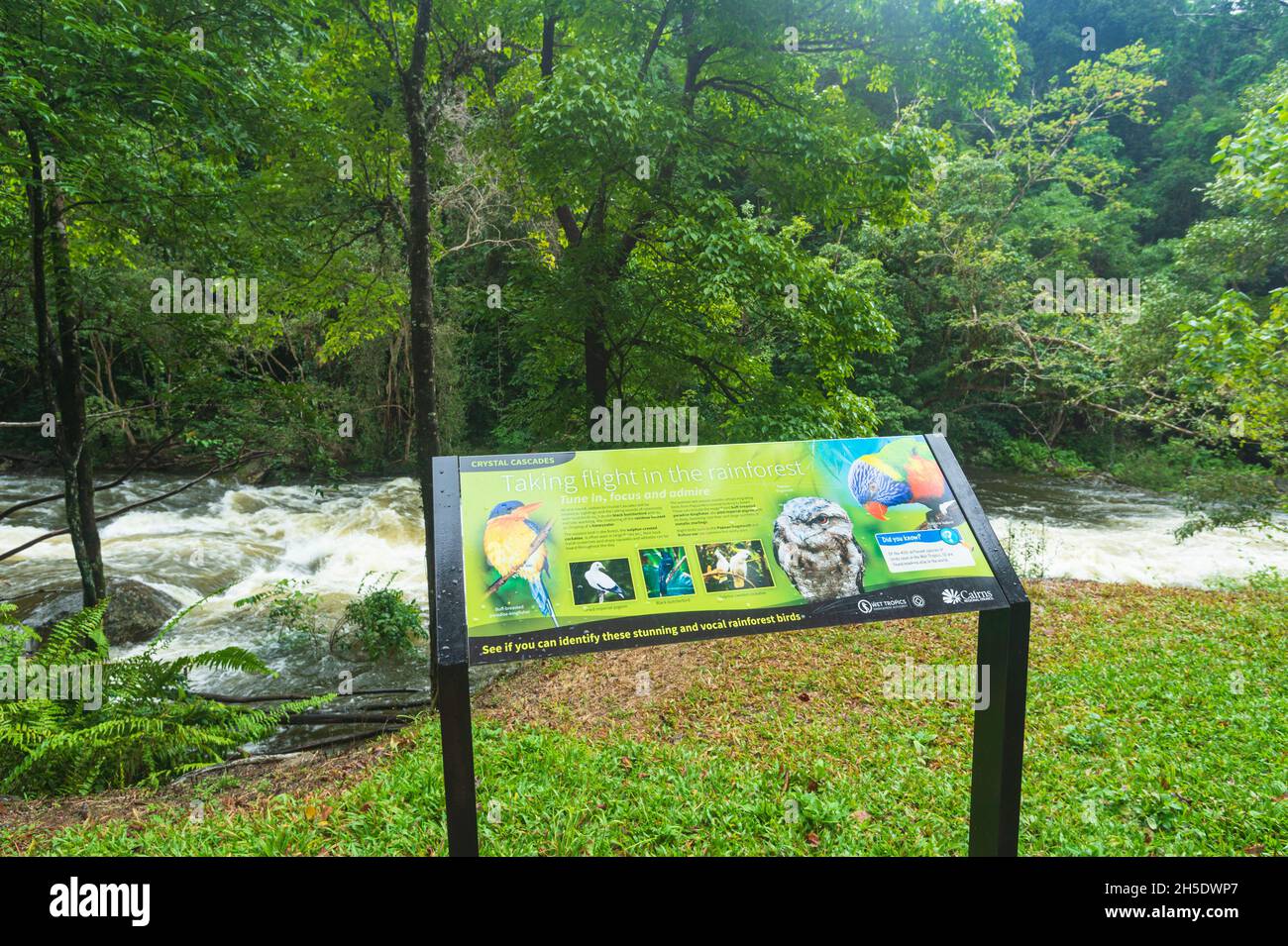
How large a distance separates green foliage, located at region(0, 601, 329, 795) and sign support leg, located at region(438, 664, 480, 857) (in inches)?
134

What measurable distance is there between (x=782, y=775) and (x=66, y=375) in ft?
24.7

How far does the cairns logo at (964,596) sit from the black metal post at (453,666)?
1.94 meters

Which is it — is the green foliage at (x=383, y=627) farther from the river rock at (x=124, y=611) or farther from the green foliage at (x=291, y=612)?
the river rock at (x=124, y=611)

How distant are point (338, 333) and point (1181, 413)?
1419 cm

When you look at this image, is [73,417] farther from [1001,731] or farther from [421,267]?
[1001,731]

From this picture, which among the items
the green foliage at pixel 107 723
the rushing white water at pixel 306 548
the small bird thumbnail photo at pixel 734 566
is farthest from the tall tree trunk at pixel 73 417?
the small bird thumbnail photo at pixel 734 566

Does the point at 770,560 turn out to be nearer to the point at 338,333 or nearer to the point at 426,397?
the point at 426,397

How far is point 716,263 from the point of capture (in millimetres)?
7586

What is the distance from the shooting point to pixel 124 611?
387 inches

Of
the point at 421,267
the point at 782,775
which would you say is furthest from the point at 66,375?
the point at 782,775

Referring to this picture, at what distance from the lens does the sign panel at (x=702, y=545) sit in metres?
2.80

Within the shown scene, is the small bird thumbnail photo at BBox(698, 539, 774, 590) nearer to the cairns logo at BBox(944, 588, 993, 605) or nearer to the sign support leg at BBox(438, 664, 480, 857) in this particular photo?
the cairns logo at BBox(944, 588, 993, 605)

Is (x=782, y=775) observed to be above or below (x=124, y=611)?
above
